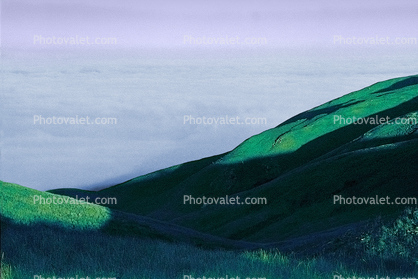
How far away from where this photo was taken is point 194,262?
46.0 ft

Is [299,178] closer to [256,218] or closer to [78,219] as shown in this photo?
[256,218]

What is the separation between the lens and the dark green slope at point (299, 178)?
173 ft

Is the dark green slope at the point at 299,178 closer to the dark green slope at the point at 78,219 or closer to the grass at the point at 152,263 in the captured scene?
the dark green slope at the point at 78,219

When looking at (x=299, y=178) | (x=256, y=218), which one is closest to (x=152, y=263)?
(x=256, y=218)

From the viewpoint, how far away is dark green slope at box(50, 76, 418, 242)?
52.6 meters

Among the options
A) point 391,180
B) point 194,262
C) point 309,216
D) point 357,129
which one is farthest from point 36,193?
point 357,129

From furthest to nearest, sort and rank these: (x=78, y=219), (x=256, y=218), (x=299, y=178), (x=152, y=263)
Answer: (x=299, y=178) → (x=256, y=218) → (x=78, y=219) → (x=152, y=263)

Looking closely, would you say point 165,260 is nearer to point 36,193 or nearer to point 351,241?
point 351,241

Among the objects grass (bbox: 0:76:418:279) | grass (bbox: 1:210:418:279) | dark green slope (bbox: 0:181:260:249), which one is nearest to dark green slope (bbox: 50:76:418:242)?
grass (bbox: 0:76:418:279)

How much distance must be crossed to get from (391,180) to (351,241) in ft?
115

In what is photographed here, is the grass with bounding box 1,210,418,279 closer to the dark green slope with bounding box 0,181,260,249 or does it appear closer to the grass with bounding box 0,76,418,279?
the grass with bounding box 0,76,418,279

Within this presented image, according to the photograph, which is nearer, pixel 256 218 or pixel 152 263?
pixel 152 263

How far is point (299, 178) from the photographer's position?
7019cm

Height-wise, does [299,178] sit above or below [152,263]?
above
